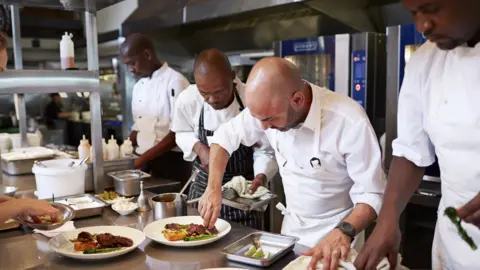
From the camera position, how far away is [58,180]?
7.88 feet

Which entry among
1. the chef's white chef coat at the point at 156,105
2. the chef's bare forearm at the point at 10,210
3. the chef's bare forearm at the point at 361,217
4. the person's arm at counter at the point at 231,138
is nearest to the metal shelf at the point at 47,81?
the chef's bare forearm at the point at 10,210

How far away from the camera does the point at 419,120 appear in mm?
1621

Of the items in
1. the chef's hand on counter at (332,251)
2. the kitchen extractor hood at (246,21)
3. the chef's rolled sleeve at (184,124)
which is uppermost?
the kitchen extractor hood at (246,21)

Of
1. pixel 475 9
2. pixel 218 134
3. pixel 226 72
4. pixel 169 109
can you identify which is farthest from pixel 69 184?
pixel 475 9

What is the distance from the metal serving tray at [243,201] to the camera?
2.12 m

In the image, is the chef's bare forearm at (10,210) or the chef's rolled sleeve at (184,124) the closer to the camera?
the chef's bare forearm at (10,210)

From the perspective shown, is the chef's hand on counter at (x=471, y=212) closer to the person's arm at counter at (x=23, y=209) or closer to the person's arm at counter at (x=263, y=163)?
the person's arm at counter at (x=263, y=163)

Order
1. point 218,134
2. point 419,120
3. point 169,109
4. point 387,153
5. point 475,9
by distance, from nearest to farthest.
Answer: point 475,9, point 419,120, point 218,134, point 387,153, point 169,109

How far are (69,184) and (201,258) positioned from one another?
109 cm

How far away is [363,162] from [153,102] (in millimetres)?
2584

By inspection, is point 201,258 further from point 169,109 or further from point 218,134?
point 169,109

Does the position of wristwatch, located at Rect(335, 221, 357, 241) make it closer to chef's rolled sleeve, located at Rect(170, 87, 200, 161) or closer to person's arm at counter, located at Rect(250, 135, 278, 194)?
person's arm at counter, located at Rect(250, 135, 278, 194)

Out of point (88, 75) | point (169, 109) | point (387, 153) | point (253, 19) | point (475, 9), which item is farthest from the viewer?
point (253, 19)

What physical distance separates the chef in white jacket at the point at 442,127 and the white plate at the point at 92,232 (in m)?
0.83
